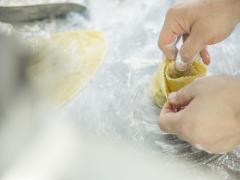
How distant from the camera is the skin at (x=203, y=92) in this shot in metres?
0.82

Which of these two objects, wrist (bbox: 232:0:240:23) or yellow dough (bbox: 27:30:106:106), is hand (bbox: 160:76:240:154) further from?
yellow dough (bbox: 27:30:106:106)

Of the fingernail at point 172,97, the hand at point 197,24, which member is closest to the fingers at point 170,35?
the hand at point 197,24

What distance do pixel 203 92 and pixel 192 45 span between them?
157 millimetres

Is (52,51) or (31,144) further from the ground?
(52,51)

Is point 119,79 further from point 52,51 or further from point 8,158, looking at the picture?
point 8,158

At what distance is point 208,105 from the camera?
0.83 m

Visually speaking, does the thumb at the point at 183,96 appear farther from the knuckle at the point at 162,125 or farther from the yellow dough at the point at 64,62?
the yellow dough at the point at 64,62

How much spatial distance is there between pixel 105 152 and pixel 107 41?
1.18ft

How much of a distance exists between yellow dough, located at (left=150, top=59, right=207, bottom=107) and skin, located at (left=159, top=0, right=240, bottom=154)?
3 centimetres

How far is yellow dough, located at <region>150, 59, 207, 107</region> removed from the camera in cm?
98

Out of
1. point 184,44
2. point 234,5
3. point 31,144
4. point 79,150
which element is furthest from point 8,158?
point 234,5

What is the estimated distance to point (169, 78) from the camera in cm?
99

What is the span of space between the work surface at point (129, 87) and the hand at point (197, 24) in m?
0.15

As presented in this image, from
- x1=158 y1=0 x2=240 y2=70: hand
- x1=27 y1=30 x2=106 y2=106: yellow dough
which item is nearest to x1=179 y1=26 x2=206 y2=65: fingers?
x1=158 y1=0 x2=240 y2=70: hand
